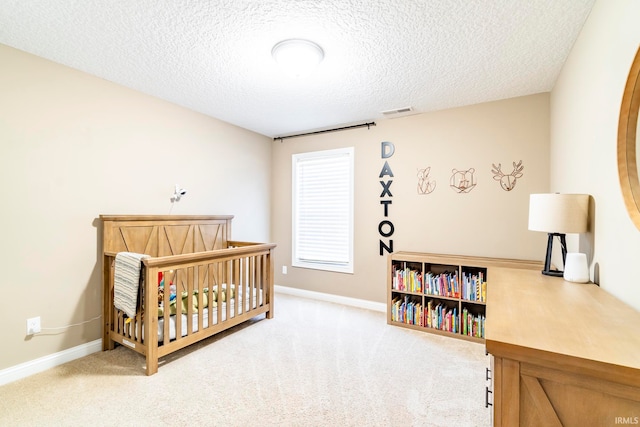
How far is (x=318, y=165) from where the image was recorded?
4.09 metres

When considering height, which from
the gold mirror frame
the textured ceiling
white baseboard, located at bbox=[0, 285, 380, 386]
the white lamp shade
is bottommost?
white baseboard, located at bbox=[0, 285, 380, 386]

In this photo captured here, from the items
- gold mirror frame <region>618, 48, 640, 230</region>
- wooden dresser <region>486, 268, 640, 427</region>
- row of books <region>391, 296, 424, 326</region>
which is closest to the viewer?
wooden dresser <region>486, 268, 640, 427</region>

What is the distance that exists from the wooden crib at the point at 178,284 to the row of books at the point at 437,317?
4.72 feet

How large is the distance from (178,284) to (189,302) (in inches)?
7.8

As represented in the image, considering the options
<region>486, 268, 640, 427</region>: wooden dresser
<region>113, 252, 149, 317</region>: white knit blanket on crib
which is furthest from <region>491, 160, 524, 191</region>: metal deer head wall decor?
<region>113, 252, 149, 317</region>: white knit blanket on crib

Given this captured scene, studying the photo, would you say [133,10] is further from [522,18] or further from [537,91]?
[537,91]

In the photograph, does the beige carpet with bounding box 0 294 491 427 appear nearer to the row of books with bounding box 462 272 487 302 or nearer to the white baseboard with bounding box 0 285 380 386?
the white baseboard with bounding box 0 285 380 386

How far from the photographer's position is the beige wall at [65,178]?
206 cm

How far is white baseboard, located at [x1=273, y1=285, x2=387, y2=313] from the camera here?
142 inches

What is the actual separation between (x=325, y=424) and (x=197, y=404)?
81 cm

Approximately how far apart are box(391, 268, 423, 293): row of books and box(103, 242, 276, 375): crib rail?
1.40m

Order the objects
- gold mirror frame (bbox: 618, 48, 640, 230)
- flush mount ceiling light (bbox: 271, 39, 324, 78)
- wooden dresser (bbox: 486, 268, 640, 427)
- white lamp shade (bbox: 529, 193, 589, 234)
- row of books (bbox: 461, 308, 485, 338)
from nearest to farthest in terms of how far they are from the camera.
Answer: wooden dresser (bbox: 486, 268, 640, 427) < gold mirror frame (bbox: 618, 48, 640, 230) < white lamp shade (bbox: 529, 193, 589, 234) < flush mount ceiling light (bbox: 271, 39, 324, 78) < row of books (bbox: 461, 308, 485, 338)

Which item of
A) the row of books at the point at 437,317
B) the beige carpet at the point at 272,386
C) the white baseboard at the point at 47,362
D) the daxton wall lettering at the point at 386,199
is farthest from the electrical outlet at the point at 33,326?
the daxton wall lettering at the point at 386,199

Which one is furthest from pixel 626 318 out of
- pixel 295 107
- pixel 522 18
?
pixel 295 107
